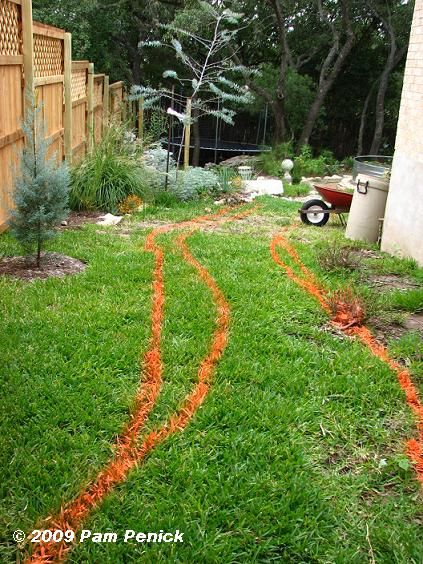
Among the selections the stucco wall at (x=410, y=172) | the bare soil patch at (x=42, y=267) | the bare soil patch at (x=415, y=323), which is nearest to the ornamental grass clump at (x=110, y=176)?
the bare soil patch at (x=42, y=267)

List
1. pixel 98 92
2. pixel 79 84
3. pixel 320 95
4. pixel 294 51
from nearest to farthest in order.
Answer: pixel 79 84, pixel 98 92, pixel 320 95, pixel 294 51

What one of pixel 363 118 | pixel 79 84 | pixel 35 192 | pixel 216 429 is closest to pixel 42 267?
pixel 35 192

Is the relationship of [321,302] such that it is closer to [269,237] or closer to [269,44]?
[269,237]

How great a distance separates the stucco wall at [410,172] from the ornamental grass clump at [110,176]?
11.8 feet

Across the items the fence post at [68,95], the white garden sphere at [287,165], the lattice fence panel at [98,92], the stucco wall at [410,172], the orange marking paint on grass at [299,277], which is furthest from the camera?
the white garden sphere at [287,165]

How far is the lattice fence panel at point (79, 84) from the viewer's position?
341 inches

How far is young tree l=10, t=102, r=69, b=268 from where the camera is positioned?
455cm

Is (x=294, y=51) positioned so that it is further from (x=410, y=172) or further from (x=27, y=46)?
(x=27, y=46)

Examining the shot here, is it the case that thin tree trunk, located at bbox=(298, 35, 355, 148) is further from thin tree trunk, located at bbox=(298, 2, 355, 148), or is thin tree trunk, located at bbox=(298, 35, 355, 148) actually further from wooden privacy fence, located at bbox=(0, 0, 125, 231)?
wooden privacy fence, located at bbox=(0, 0, 125, 231)

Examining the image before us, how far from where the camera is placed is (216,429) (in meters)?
2.79

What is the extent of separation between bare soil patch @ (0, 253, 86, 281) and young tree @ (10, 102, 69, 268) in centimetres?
24

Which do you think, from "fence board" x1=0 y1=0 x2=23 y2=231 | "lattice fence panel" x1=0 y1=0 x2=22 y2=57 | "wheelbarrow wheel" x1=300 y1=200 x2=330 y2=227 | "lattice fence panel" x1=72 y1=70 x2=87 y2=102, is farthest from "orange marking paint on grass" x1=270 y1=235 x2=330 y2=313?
"lattice fence panel" x1=72 y1=70 x2=87 y2=102

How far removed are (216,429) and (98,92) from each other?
9.66 meters

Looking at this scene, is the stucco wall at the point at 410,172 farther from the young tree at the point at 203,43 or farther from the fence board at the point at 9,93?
the young tree at the point at 203,43
